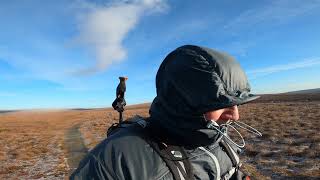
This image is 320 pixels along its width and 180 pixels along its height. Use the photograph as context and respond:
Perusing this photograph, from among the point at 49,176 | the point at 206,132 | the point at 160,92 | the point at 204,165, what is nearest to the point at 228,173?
the point at 204,165

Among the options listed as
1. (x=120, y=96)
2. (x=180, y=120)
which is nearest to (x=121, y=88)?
(x=120, y=96)

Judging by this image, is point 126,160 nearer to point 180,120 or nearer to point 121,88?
point 180,120

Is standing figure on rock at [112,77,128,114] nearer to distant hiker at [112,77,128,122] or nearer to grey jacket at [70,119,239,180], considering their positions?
distant hiker at [112,77,128,122]

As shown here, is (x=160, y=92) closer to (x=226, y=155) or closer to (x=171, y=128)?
(x=171, y=128)

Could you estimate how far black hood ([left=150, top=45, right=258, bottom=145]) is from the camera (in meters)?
2.52

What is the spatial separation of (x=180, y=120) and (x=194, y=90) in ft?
0.74

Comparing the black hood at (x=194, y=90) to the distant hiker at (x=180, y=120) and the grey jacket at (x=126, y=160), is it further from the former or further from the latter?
the grey jacket at (x=126, y=160)

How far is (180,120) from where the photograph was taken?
103 inches

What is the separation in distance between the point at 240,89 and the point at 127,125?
2.54ft

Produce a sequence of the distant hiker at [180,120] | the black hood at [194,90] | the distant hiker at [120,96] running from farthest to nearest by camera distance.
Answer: the distant hiker at [120,96]
the black hood at [194,90]
the distant hiker at [180,120]

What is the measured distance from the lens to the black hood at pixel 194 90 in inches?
99.0

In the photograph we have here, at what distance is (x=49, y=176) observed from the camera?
48.6 feet

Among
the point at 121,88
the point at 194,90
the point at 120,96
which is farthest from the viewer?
the point at 120,96

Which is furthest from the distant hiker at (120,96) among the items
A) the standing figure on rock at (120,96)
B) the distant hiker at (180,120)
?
the distant hiker at (180,120)
